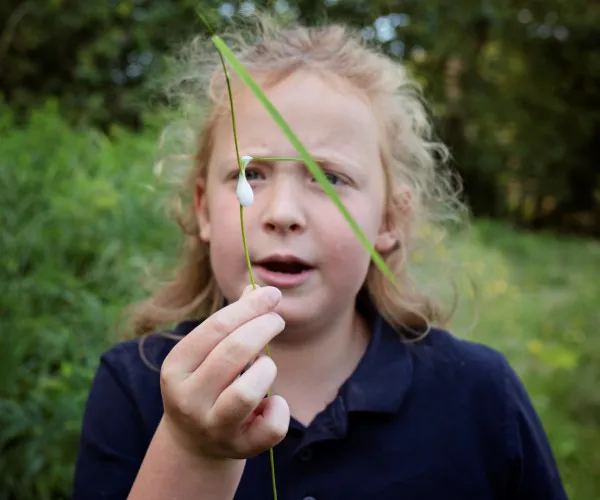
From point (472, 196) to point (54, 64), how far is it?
33.7 feet

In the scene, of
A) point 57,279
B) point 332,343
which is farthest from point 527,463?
point 57,279

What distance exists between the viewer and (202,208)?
4.69 ft

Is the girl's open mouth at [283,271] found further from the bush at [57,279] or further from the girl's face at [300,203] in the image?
the bush at [57,279]

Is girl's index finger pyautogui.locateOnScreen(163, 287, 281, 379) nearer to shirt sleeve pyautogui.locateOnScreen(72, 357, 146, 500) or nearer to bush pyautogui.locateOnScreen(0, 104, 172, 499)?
shirt sleeve pyautogui.locateOnScreen(72, 357, 146, 500)

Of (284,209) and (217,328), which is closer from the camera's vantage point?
(217,328)

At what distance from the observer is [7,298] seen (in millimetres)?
1942

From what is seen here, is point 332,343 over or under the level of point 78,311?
over

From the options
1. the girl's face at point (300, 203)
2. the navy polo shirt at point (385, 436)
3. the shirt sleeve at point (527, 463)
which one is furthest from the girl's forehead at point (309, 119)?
the shirt sleeve at point (527, 463)

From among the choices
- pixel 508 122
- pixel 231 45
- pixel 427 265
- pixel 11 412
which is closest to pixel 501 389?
pixel 427 265

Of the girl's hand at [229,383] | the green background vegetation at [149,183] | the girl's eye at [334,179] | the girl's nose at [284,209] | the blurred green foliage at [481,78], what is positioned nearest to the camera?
the girl's hand at [229,383]

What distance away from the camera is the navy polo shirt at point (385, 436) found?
1214mm

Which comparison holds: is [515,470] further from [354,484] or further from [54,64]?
[54,64]

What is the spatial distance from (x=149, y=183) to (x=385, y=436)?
6.25 ft

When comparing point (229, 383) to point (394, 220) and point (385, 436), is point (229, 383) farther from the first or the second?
point (394, 220)
